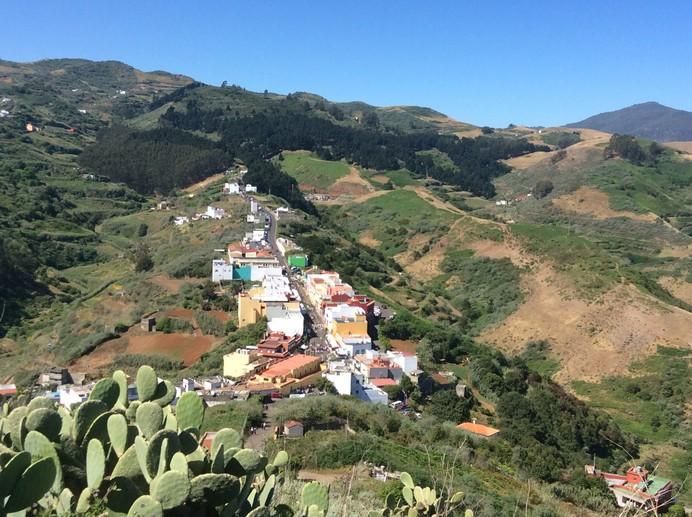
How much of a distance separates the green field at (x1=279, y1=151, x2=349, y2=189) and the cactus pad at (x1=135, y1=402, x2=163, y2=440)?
221ft

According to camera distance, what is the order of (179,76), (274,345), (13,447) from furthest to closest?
(179,76) < (274,345) < (13,447)

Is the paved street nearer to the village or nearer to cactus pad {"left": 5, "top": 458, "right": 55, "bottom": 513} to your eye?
the village

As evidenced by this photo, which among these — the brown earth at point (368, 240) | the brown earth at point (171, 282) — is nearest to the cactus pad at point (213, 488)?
the brown earth at point (171, 282)

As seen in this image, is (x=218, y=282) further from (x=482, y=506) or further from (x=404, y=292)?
(x=482, y=506)

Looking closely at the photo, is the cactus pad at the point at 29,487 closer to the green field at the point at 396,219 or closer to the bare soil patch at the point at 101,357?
the bare soil patch at the point at 101,357

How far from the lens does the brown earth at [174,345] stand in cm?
2375

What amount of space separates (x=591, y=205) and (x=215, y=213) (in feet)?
123

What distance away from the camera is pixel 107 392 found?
10.9 feet

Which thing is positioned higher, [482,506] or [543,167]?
[543,167]

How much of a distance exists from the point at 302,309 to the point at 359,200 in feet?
132

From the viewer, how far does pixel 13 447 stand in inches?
114

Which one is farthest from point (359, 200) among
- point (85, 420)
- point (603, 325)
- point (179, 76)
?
point (179, 76)

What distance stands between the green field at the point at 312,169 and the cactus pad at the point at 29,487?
67.9 metres

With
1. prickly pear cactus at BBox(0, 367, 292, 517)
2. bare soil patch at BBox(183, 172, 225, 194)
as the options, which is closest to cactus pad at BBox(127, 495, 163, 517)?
prickly pear cactus at BBox(0, 367, 292, 517)
